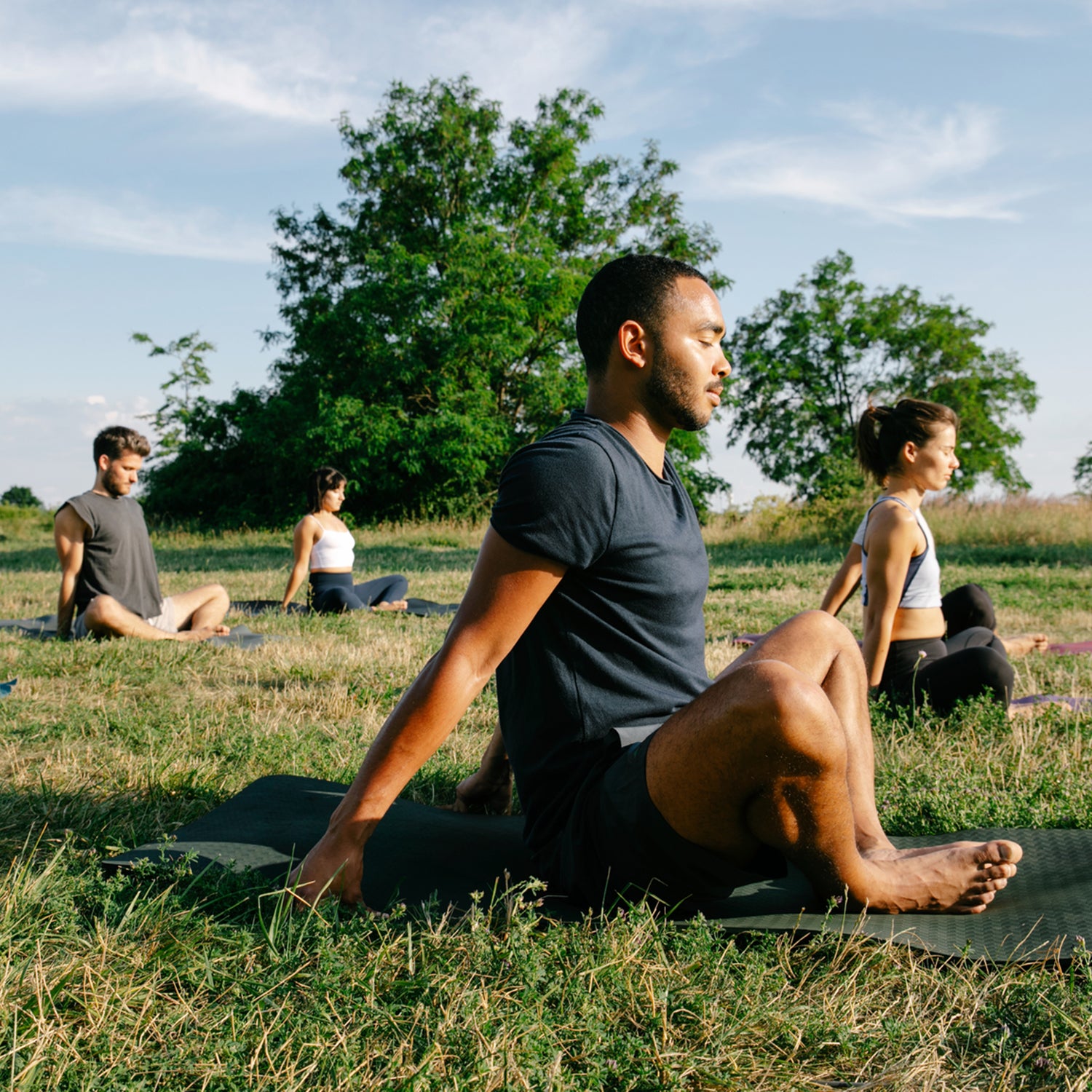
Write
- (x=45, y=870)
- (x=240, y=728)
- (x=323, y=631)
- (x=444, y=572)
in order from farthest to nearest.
Answer: (x=444, y=572)
(x=323, y=631)
(x=240, y=728)
(x=45, y=870)

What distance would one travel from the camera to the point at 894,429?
16.4ft

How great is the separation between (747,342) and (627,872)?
42964mm

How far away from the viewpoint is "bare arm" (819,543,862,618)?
5.25m

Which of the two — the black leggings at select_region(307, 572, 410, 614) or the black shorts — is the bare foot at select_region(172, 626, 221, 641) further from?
the black shorts

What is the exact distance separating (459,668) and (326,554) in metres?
7.20

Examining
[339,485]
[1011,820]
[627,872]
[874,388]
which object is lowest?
[1011,820]

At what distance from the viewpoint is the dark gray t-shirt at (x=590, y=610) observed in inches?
91.4

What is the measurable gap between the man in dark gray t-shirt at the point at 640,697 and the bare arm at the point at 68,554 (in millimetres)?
5720

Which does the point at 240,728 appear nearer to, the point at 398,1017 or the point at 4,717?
the point at 4,717

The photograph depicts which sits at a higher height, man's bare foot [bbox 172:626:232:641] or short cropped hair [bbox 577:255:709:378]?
short cropped hair [bbox 577:255:709:378]

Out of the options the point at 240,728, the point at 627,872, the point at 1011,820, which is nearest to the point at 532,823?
the point at 627,872

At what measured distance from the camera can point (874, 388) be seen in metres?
41.5

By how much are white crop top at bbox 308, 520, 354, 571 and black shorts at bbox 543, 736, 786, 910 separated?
7034 millimetres

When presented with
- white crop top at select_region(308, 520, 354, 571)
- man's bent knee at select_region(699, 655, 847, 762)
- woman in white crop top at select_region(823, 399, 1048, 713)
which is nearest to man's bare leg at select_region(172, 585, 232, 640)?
white crop top at select_region(308, 520, 354, 571)
